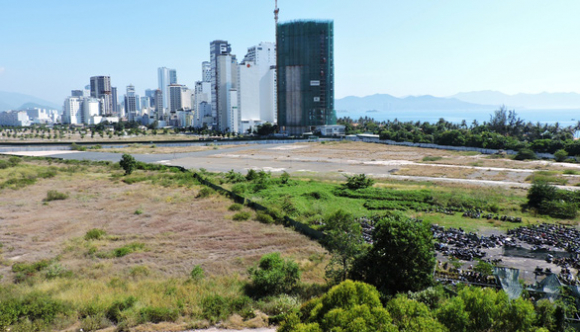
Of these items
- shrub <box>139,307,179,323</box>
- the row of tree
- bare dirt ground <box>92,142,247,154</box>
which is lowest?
shrub <box>139,307,179,323</box>

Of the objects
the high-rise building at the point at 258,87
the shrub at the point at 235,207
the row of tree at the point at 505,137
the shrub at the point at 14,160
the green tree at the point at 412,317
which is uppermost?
the high-rise building at the point at 258,87

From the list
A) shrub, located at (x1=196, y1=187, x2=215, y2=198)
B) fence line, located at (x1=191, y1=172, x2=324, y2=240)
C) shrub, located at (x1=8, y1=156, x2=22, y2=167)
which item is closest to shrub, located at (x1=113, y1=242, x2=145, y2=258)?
fence line, located at (x1=191, y1=172, x2=324, y2=240)

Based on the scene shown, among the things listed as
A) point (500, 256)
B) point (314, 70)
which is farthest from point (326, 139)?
point (500, 256)

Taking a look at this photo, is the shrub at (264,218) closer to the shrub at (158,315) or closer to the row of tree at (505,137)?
the shrub at (158,315)

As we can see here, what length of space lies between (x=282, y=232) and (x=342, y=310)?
1239 cm

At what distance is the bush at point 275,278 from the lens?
14.6 meters

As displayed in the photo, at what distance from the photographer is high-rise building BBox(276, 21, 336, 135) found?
351 ft

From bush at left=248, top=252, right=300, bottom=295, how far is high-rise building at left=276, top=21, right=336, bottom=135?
299 ft

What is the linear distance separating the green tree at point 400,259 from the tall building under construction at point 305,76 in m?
90.9

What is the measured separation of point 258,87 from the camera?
123 metres

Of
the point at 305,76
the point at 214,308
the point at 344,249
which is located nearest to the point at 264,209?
the point at 344,249

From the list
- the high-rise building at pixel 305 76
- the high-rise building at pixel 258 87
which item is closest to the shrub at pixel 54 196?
the high-rise building at pixel 305 76

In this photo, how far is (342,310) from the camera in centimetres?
986

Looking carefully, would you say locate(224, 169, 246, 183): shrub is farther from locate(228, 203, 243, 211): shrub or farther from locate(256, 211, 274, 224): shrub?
locate(256, 211, 274, 224): shrub
